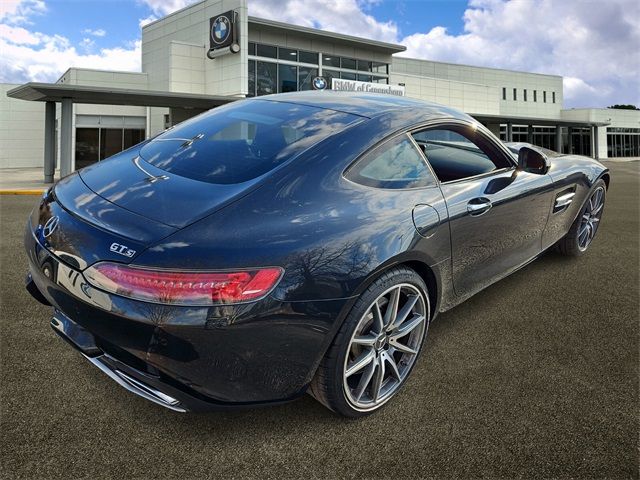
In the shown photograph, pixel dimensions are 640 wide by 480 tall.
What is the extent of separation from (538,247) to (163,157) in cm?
291

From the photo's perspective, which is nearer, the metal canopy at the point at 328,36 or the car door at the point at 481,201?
the car door at the point at 481,201

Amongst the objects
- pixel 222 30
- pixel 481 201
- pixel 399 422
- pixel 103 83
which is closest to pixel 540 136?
pixel 222 30

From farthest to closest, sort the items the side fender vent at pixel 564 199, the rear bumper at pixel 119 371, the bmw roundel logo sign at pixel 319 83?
the bmw roundel logo sign at pixel 319 83 → the side fender vent at pixel 564 199 → the rear bumper at pixel 119 371

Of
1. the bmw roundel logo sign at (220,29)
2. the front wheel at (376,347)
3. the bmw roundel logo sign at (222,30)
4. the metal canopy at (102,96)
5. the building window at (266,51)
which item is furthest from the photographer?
the building window at (266,51)

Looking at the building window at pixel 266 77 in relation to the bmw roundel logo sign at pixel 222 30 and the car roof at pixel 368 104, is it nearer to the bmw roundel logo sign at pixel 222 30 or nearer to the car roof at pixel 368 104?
the bmw roundel logo sign at pixel 222 30

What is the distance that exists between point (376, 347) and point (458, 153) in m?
1.63

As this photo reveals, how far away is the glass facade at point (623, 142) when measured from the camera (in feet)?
177

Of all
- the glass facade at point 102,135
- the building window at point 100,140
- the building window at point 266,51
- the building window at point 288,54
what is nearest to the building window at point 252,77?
the building window at point 266,51

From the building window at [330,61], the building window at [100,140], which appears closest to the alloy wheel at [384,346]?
the building window at [100,140]

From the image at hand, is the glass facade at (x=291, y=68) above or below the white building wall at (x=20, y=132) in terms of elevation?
above

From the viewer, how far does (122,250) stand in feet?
5.77

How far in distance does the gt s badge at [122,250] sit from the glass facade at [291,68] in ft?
85.5

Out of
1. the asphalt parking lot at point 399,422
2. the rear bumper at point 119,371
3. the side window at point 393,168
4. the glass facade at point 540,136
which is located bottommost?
the asphalt parking lot at point 399,422

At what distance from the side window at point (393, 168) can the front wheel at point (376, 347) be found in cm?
46
